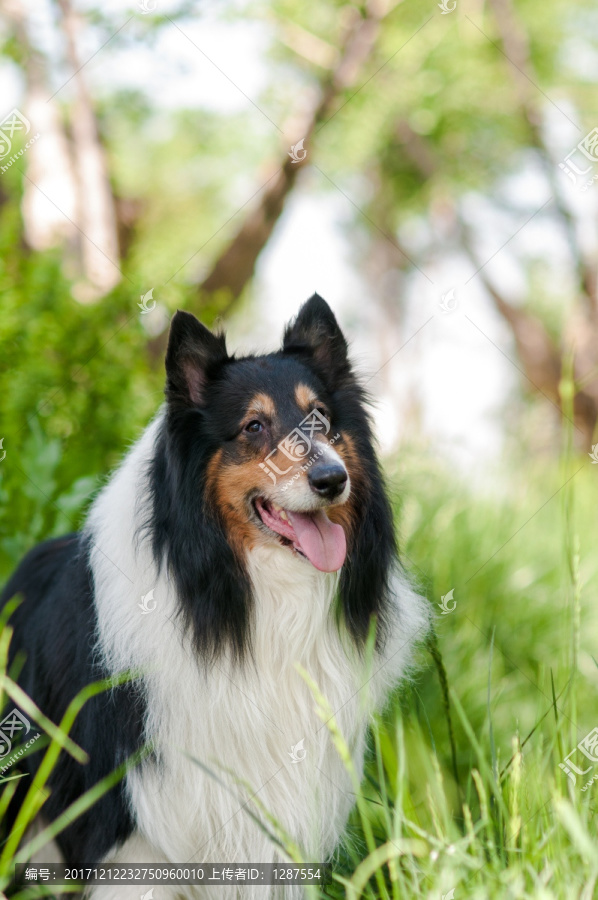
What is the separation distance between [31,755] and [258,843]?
3.36 ft

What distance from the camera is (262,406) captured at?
3064mm

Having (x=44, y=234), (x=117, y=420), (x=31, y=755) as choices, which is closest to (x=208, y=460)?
(x=31, y=755)

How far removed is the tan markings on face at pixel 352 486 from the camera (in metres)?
3.09

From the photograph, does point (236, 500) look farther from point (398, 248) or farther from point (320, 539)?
point (398, 248)

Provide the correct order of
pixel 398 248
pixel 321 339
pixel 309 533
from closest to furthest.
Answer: pixel 309 533 < pixel 321 339 < pixel 398 248

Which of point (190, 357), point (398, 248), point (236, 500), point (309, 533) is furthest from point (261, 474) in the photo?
point (398, 248)

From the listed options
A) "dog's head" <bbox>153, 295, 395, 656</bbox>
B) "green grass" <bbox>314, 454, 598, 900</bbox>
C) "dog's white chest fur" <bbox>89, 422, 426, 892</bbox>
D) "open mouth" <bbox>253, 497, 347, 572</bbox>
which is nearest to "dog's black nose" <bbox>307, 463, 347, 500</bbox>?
"dog's head" <bbox>153, 295, 395, 656</bbox>

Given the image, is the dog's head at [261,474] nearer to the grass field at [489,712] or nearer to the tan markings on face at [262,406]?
the tan markings on face at [262,406]

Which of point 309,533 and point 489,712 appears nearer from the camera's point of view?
point 489,712

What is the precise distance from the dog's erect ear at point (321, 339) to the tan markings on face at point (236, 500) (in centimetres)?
68

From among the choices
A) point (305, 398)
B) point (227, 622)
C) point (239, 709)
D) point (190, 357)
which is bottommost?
point (239, 709)

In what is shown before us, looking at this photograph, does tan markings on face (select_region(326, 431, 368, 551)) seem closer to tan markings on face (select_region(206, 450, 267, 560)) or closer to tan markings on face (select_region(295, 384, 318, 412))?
tan markings on face (select_region(295, 384, 318, 412))

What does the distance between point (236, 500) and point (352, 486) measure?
458 mm

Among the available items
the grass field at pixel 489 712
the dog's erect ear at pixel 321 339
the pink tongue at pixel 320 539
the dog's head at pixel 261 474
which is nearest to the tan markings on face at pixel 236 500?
the dog's head at pixel 261 474
